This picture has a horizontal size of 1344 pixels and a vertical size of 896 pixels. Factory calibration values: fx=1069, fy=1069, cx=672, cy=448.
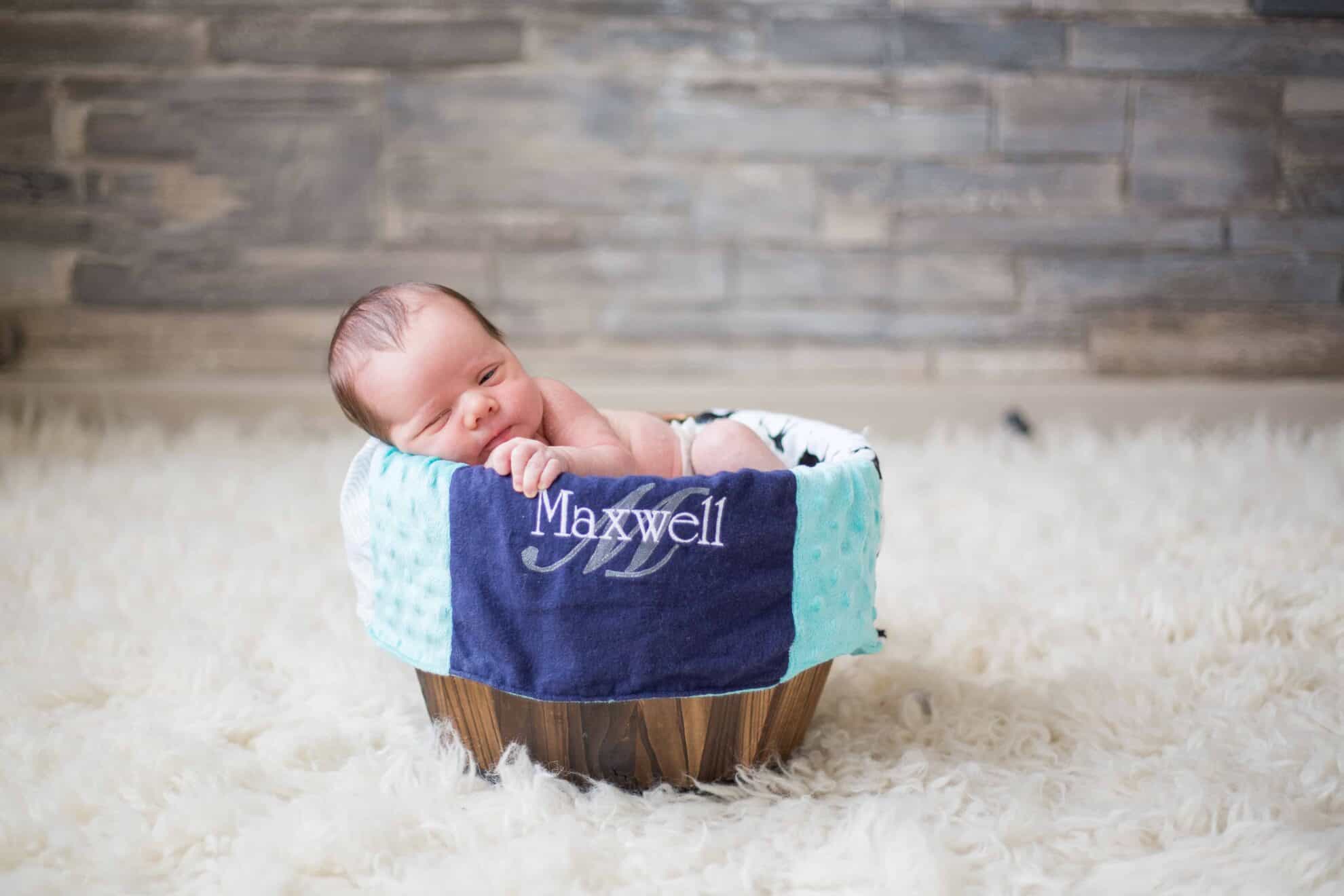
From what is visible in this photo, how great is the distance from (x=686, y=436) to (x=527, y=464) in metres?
0.32

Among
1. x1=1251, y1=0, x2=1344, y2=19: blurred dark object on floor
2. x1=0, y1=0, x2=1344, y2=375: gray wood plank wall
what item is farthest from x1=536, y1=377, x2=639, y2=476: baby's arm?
x1=1251, y1=0, x2=1344, y2=19: blurred dark object on floor

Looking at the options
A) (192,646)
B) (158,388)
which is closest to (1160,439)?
(192,646)

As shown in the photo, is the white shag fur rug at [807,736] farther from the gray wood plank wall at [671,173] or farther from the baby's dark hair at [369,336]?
the gray wood plank wall at [671,173]

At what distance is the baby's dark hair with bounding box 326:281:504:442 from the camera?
33.6 inches

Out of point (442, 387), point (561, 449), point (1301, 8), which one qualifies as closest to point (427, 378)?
point (442, 387)

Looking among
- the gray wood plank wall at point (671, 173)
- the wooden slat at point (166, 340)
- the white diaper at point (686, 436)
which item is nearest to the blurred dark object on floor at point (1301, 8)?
the gray wood plank wall at point (671, 173)

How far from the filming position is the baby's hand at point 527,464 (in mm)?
730

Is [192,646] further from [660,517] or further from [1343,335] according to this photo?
[1343,335]

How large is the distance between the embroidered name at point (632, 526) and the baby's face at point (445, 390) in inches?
6.0

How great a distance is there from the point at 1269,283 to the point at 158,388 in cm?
219

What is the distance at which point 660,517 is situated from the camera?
0.72m

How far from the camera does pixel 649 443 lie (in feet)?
3.21

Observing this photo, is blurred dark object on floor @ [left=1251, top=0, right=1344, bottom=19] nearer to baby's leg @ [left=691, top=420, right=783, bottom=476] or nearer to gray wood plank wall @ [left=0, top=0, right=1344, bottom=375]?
gray wood plank wall @ [left=0, top=0, right=1344, bottom=375]

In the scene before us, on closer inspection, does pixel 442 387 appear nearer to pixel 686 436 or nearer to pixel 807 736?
pixel 686 436
